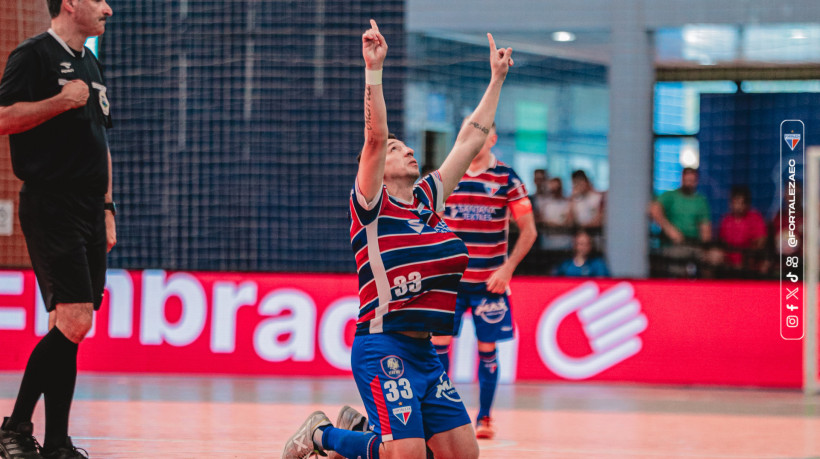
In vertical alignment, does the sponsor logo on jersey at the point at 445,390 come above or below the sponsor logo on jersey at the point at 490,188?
below

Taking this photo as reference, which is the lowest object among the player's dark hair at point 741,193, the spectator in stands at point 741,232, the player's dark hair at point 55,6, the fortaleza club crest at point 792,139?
the spectator in stands at point 741,232

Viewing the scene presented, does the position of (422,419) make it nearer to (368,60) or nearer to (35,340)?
(368,60)

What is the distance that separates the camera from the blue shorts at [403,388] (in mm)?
3635

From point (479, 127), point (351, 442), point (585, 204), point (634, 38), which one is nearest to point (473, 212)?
point (479, 127)

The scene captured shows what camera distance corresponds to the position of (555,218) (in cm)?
1000

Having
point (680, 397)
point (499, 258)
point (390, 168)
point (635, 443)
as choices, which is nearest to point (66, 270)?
point (390, 168)

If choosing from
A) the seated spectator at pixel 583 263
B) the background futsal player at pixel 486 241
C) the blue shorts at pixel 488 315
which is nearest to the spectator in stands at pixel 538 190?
the seated spectator at pixel 583 263

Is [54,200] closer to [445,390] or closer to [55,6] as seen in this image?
[55,6]

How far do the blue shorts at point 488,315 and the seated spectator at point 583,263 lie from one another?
333 centimetres

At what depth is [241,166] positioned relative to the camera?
10422 millimetres

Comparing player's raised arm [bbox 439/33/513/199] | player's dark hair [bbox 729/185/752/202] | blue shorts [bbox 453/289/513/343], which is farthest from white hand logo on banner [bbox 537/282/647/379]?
player's raised arm [bbox 439/33/513/199]

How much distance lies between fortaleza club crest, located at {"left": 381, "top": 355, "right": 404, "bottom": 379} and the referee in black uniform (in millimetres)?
1291

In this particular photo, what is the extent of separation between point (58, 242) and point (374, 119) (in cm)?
146

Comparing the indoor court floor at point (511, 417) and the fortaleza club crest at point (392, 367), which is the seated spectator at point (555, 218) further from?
the fortaleza club crest at point (392, 367)
